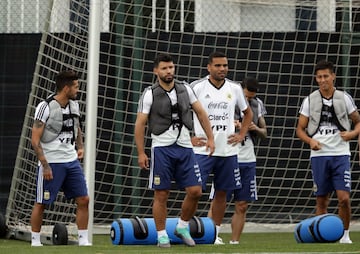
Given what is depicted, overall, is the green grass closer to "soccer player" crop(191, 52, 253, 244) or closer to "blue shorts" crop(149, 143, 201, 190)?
"blue shorts" crop(149, 143, 201, 190)

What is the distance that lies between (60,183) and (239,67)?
4.81 metres

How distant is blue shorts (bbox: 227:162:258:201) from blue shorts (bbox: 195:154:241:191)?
90 centimetres

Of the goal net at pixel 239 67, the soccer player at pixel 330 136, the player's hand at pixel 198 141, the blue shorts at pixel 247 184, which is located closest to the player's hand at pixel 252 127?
the blue shorts at pixel 247 184

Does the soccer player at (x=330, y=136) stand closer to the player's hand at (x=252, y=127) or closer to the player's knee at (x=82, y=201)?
the player's hand at (x=252, y=127)

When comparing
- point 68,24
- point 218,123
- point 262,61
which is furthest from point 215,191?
point 262,61

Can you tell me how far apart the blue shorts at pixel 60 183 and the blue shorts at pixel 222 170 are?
131 cm

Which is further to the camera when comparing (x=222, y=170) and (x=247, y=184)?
(x=247, y=184)

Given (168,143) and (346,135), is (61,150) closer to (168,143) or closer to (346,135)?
(168,143)

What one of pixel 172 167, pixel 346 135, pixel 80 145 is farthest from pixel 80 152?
pixel 346 135

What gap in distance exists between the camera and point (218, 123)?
1348 centimetres

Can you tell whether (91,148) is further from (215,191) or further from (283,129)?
(283,129)

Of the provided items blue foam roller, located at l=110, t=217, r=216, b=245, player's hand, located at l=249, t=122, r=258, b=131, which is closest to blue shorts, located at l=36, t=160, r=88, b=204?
blue foam roller, located at l=110, t=217, r=216, b=245

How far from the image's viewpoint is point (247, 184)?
14.3m

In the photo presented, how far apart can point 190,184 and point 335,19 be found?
229 inches
